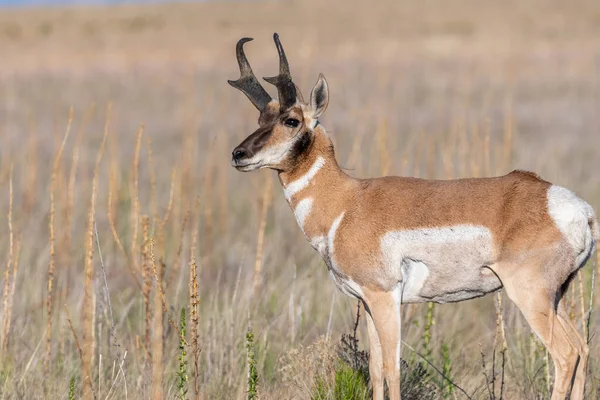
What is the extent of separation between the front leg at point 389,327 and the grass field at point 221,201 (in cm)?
38

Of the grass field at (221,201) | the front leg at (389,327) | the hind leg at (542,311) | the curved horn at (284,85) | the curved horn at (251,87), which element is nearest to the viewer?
the hind leg at (542,311)

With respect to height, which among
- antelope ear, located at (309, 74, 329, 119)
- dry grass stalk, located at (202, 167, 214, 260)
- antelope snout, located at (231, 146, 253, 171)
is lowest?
dry grass stalk, located at (202, 167, 214, 260)

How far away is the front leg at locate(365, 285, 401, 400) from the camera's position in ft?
13.6

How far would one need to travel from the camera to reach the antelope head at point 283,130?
434cm

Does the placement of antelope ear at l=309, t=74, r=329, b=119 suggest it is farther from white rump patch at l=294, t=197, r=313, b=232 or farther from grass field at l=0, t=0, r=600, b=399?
grass field at l=0, t=0, r=600, b=399

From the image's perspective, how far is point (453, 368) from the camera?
5547 millimetres

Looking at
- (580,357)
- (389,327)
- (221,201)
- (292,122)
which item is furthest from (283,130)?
(221,201)

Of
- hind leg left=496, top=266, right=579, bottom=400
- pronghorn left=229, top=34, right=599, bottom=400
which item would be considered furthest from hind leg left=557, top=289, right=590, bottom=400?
hind leg left=496, top=266, right=579, bottom=400

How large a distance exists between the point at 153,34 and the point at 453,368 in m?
50.2

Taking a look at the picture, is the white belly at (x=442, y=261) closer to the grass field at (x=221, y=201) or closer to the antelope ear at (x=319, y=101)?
the grass field at (x=221, y=201)

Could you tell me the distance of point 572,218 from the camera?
4012 millimetres

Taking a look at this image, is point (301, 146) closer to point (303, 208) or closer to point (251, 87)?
point (303, 208)

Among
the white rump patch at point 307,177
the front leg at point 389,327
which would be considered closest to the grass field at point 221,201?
the front leg at point 389,327

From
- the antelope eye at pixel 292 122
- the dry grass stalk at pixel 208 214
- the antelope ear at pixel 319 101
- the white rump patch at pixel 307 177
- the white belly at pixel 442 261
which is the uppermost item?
the antelope ear at pixel 319 101
